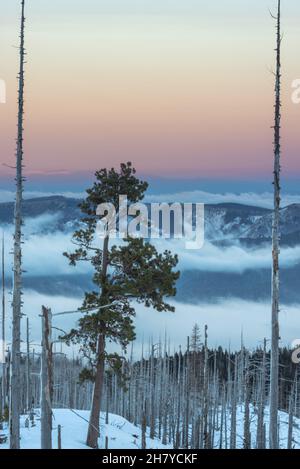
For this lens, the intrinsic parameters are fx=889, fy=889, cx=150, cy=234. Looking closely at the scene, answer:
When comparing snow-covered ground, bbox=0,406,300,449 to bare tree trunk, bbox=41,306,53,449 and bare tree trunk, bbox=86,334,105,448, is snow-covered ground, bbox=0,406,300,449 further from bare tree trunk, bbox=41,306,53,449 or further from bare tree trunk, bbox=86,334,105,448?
bare tree trunk, bbox=41,306,53,449

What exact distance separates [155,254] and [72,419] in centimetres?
1404

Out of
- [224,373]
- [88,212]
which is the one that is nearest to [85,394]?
[224,373]

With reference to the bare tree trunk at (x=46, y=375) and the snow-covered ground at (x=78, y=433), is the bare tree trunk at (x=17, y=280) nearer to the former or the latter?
the snow-covered ground at (x=78, y=433)

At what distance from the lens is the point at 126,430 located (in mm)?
53719

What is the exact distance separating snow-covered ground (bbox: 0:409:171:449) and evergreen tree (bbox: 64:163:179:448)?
2.83 metres

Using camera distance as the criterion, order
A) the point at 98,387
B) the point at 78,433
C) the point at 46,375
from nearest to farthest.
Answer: the point at 46,375, the point at 98,387, the point at 78,433

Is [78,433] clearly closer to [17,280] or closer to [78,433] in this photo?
[78,433]

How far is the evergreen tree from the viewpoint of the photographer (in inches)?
1481

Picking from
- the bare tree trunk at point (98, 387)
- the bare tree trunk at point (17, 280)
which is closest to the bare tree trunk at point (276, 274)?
the bare tree trunk at point (17, 280)

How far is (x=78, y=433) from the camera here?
1704 inches

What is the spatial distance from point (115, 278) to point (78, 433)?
9.28m

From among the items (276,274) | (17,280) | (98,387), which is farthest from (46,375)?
(98,387)
